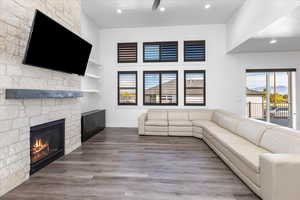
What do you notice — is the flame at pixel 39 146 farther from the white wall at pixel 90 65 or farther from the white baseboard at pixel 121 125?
the white baseboard at pixel 121 125

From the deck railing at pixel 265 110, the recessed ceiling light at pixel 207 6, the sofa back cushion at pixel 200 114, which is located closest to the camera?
the recessed ceiling light at pixel 207 6

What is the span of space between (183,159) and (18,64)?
10.3 feet

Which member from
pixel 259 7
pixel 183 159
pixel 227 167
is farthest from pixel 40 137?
pixel 259 7

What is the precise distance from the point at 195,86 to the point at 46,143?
4798 millimetres

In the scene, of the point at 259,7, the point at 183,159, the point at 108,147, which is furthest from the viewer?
the point at 108,147

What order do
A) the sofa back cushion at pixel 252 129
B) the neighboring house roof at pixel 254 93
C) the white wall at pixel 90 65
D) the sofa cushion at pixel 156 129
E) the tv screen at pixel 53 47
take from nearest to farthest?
1. the tv screen at pixel 53 47
2. the sofa back cushion at pixel 252 129
3. the white wall at pixel 90 65
4. the sofa cushion at pixel 156 129
5. the neighboring house roof at pixel 254 93

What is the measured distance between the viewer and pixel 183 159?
10.4 ft

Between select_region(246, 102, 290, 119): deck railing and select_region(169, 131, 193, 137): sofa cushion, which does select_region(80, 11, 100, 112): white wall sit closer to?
select_region(169, 131, 193, 137): sofa cushion

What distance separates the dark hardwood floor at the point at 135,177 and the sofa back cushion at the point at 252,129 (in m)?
0.72

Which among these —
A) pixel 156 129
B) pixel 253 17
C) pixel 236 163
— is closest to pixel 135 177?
pixel 236 163

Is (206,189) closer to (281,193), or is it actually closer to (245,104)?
(281,193)

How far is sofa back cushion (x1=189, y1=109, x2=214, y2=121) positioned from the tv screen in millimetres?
3728

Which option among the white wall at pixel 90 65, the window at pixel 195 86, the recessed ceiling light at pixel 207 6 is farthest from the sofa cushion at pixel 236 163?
the white wall at pixel 90 65

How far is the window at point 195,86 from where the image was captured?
19.4ft
